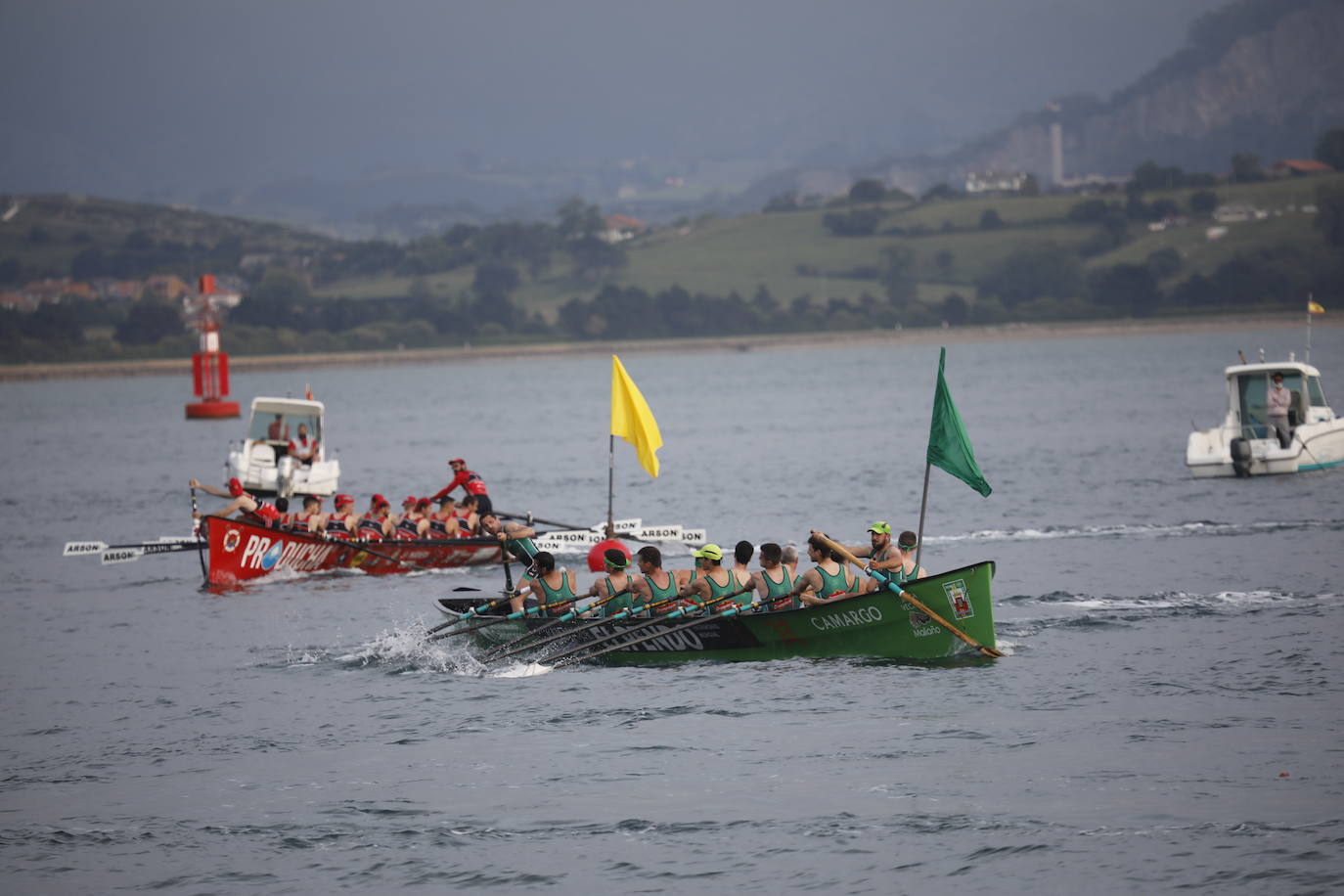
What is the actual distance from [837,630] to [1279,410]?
24.3 m

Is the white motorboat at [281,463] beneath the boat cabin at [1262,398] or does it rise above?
beneath

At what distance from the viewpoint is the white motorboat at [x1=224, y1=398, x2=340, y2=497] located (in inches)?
1970

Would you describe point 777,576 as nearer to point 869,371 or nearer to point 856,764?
point 856,764

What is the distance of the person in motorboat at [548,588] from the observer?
2494 centimetres

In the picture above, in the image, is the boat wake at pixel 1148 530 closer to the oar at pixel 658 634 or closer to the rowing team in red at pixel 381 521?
the rowing team in red at pixel 381 521

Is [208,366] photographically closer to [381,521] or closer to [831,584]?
→ [381,521]

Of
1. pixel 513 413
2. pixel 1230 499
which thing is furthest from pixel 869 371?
pixel 1230 499

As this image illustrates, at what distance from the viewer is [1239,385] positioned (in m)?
45.0

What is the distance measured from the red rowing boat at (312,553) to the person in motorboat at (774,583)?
11709 millimetres

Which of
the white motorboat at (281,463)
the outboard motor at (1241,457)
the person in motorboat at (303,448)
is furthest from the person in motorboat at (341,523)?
the outboard motor at (1241,457)

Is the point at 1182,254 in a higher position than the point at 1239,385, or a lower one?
higher

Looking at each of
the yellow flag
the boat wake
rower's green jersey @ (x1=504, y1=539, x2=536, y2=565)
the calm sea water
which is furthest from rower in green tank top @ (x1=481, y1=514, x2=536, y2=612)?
the boat wake

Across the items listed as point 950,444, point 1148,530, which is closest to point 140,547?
point 950,444

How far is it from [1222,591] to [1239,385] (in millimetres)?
17279
